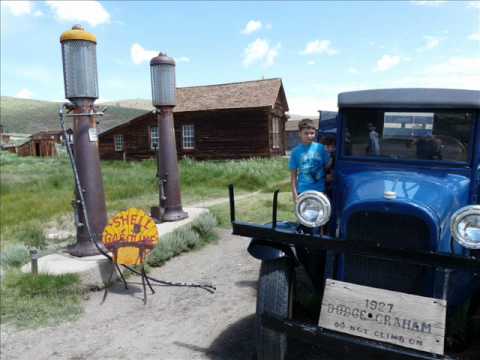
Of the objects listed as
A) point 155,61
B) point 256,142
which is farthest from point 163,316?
point 256,142

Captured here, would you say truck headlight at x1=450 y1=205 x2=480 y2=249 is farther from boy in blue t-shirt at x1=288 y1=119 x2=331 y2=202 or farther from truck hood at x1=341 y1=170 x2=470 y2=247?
boy in blue t-shirt at x1=288 y1=119 x2=331 y2=202

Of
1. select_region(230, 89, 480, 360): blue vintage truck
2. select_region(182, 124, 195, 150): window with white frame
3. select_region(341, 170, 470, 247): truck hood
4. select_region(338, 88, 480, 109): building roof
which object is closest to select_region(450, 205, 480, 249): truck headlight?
select_region(230, 89, 480, 360): blue vintage truck

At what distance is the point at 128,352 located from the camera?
339 centimetres

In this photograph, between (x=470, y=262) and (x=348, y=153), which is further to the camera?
(x=348, y=153)

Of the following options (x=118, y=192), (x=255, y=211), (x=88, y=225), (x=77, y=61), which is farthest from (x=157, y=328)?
(x=118, y=192)

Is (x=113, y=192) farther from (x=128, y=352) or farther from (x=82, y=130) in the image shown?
(x=128, y=352)

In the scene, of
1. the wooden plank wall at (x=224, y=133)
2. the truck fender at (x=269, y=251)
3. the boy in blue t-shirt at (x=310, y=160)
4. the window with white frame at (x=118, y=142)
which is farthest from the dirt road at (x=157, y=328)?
the window with white frame at (x=118, y=142)

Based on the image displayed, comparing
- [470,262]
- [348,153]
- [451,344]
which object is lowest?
[451,344]

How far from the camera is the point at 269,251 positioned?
302 centimetres

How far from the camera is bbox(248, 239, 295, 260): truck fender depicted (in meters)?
2.98

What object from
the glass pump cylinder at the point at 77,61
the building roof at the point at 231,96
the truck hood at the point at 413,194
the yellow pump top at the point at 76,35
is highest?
the building roof at the point at 231,96

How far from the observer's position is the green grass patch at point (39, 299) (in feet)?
13.2

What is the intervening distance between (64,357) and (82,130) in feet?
9.56

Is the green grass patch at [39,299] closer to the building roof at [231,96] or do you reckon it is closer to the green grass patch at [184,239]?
the green grass patch at [184,239]
